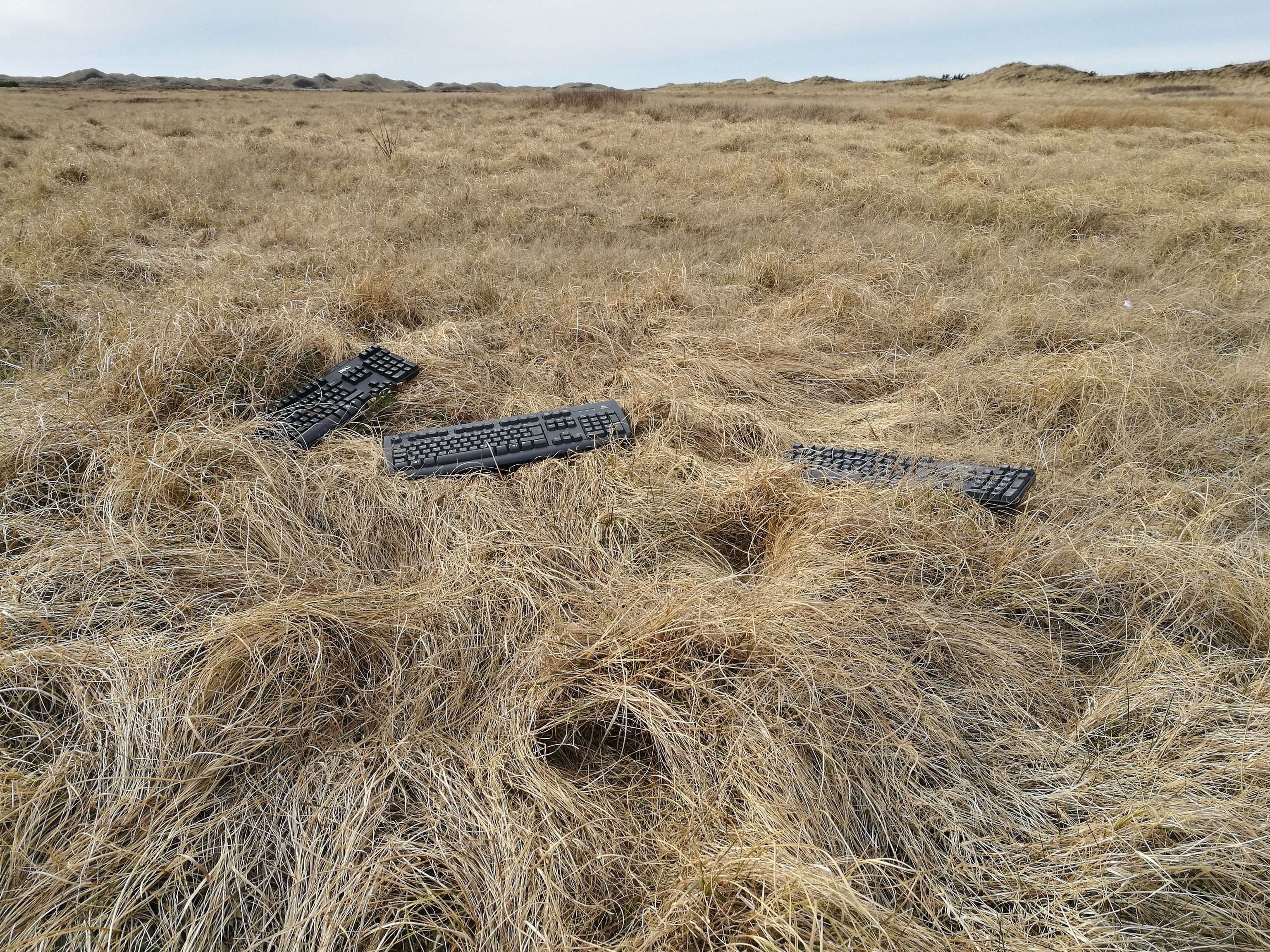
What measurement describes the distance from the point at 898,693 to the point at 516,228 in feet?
18.1

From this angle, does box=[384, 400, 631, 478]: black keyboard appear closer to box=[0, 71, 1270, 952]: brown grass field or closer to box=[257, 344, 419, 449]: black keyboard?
box=[0, 71, 1270, 952]: brown grass field

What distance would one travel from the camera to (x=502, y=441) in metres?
2.71

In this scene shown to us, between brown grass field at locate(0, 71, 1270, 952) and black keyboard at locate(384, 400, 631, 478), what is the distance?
111mm

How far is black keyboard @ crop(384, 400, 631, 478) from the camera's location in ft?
8.46

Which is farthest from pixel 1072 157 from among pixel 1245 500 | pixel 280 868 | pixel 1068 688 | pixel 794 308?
pixel 280 868

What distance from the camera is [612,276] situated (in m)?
4.77

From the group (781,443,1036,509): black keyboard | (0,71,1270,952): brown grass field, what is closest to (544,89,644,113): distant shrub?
(0,71,1270,952): brown grass field

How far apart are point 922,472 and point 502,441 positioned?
1.72m

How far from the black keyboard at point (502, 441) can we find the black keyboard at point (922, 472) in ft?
2.79

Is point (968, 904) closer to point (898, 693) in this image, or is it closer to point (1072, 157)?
point (898, 693)

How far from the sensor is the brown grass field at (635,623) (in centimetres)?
129

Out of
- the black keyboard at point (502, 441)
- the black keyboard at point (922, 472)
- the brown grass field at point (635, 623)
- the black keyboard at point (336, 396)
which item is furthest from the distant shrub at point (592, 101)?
the black keyboard at point (922, 472)

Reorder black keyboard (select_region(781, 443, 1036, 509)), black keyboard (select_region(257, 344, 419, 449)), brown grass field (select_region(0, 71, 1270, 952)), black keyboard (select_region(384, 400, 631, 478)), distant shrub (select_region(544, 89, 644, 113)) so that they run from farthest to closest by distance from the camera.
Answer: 1. distant shrub (select_region(544, 89, 644, 113))
2. black keyboard (select_region(257, 344, 419, 449))
3. black keyboard (select_region(384, 400, 631, 478))
4. black keyboard (select_region(781, 443, 1036, 509))
5. brown grass field (select_region(0, 71, 1270, 952))

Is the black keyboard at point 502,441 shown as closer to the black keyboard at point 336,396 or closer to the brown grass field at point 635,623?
the brown grass field at point 635,623
